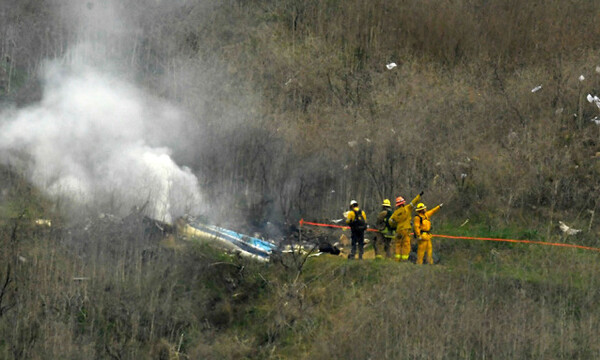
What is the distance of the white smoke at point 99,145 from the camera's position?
19500mm

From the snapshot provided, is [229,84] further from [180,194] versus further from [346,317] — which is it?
[346,317]

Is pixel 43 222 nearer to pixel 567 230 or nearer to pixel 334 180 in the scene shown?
pixel 334 180

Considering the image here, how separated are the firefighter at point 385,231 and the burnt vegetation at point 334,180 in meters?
0.61

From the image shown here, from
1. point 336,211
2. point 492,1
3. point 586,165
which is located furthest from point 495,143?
point 492,1

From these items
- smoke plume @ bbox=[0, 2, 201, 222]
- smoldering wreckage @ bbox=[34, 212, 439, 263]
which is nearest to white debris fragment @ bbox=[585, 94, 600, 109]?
smoldering wreckage @ bbox=[34, 212, 439, 263]

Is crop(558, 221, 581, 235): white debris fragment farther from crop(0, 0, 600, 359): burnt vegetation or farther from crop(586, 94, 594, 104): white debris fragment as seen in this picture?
crop(586, 94, 594, 104): white debris fragment

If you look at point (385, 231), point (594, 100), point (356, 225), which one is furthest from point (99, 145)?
point (594, 100)

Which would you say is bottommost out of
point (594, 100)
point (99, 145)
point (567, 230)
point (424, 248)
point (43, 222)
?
point (424, 248)

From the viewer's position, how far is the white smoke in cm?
1950

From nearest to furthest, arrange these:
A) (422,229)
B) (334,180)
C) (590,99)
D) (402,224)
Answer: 1. (422,229)
2. (402,224)
3. (334,180)
4. (590,99)

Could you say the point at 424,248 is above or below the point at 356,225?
below

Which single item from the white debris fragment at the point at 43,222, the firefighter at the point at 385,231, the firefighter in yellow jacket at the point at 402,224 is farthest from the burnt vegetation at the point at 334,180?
the firefighter at the point at 385,231

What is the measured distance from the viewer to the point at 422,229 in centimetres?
1734

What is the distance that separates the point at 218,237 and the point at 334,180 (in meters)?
3.88
